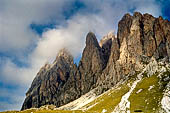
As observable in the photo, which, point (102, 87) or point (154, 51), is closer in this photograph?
point (154, 51)

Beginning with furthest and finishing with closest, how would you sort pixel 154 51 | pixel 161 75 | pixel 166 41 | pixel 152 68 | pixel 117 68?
pixel 117 68 → pixel 154 51 → pixel 166 41 → pixel 152 68 → pixel 161 75

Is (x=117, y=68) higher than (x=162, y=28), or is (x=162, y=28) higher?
(x=162, y=28)

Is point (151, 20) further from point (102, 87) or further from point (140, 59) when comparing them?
point (102, 87)

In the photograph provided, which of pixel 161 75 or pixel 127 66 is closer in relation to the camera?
pixel 161 75

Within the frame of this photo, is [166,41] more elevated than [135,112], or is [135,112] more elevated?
[166,41]

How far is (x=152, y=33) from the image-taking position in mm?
186375

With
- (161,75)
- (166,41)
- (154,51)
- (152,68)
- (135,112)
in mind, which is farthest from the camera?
(154,51)

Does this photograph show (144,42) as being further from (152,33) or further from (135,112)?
(135,112)

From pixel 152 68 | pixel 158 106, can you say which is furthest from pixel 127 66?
pixel 158 106

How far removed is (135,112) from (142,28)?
523 ft

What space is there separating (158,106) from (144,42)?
456ft

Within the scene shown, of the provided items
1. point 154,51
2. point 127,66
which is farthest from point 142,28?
point 127,66

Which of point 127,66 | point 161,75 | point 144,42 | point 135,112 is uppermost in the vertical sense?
point 144,42

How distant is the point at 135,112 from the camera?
60125 mm
